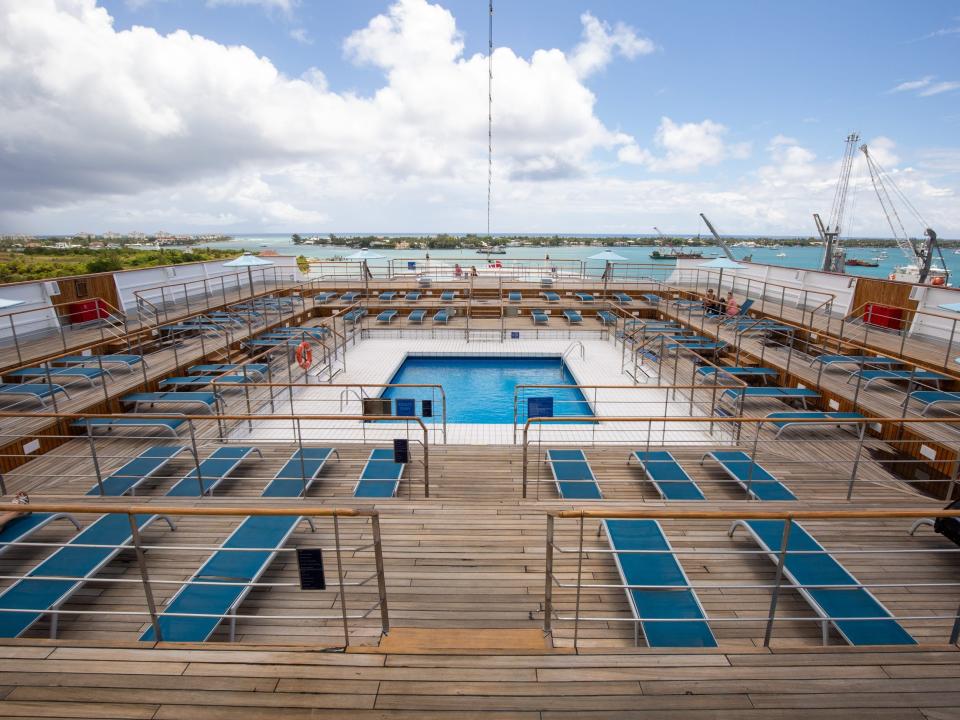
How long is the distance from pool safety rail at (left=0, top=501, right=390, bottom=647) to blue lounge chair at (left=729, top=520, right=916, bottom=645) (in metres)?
2.61

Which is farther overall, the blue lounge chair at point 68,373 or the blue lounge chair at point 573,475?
the blue lounge chair at point 68,373

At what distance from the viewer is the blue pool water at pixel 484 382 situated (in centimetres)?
977

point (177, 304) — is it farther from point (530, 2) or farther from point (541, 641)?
point (541, 641)

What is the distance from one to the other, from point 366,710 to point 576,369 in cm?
980

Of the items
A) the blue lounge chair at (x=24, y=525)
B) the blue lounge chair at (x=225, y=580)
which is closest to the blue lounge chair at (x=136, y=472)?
the blue lounge chair at (x=24, y=525)

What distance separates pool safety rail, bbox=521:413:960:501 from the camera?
15.9 feet

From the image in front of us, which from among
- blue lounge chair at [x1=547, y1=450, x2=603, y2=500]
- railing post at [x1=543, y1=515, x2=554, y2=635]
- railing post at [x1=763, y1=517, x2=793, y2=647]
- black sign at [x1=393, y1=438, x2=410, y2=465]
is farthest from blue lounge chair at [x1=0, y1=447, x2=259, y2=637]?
blue lounge chair at [x1=547, y1=450, x2=603, y2=500]

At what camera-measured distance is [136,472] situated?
4.92 meters

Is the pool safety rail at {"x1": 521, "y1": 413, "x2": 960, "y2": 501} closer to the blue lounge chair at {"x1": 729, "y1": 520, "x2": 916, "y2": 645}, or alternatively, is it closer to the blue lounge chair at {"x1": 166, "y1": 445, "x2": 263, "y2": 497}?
the blue lounge chair at {"x1": 729, "y1": 520, "x2": 916, "y2": 645}

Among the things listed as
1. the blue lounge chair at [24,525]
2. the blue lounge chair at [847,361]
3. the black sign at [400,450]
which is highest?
the blue lounge chair at [847,361]

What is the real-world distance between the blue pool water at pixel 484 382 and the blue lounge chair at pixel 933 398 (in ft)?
16.3

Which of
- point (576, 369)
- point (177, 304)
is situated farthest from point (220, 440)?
point (177, 304)

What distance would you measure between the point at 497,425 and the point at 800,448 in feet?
14.5

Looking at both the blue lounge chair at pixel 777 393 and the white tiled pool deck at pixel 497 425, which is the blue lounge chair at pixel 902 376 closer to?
the blue lounge chair at pixel 777 393
